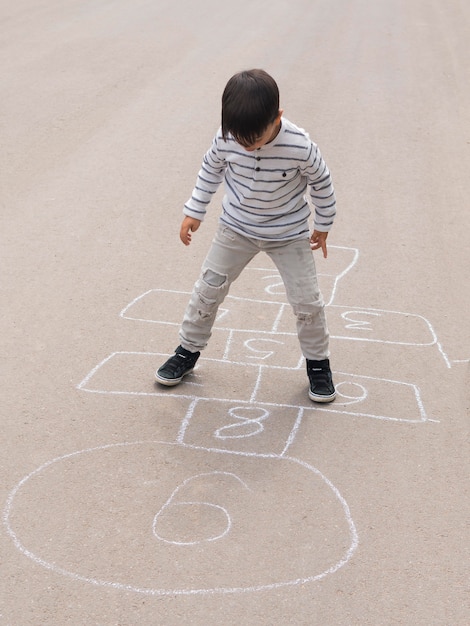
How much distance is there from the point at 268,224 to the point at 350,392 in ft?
2.90

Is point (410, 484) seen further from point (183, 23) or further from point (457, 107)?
point (183, 23)

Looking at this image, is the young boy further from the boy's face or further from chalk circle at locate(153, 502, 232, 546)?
chalk circle at locate(153, 502, 232, 546)

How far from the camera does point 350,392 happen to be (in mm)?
3945

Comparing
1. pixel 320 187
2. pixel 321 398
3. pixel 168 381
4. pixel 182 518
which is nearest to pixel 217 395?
pixel 168 381

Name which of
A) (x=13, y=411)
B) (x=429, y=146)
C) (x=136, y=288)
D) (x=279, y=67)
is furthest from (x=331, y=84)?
(x=13, y=411)

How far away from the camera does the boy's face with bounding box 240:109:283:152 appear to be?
3.39 meters

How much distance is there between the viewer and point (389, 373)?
4.11 metres

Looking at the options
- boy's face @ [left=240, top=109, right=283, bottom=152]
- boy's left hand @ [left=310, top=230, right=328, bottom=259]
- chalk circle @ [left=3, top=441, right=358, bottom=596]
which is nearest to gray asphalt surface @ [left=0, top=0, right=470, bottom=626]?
chalk circle @ [left=3, top=441, right=358, bottom=596]

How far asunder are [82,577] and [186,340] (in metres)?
1.48

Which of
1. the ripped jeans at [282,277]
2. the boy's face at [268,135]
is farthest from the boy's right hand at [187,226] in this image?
the boy's face at [268,135]

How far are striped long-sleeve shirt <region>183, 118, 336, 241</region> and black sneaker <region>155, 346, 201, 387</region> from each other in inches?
25.0

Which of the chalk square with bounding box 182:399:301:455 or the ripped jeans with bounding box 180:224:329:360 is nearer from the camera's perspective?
the chalk square with bounding box 182:399:301:455

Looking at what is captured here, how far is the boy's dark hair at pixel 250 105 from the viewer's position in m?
3.28

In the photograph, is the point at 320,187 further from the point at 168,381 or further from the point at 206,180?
the point at 168,381
